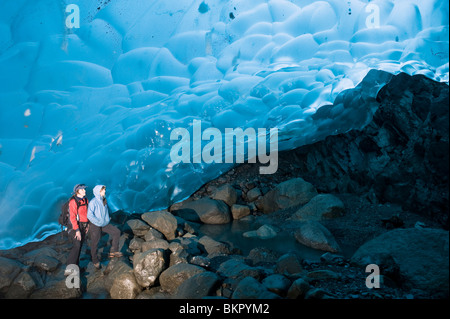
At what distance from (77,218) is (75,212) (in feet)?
0.36

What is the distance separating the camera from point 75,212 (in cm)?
395

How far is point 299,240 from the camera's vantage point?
5215mm

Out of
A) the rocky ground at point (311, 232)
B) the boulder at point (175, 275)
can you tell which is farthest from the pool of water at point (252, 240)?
the boulder at point (175, 275)

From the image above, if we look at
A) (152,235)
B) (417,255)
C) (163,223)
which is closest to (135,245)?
(152,235)

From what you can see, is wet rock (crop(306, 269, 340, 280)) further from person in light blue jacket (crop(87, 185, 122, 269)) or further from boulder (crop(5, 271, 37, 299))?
boulder (crop(5, 271, 37, 299))

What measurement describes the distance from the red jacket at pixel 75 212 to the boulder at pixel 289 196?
3.83 metres

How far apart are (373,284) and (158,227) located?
342 cm

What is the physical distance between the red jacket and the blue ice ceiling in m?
1.31

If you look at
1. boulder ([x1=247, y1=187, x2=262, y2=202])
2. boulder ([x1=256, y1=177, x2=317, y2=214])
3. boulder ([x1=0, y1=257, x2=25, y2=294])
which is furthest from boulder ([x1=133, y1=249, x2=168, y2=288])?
boulder ([x1=247, y1=187, x2=262, y2=202])

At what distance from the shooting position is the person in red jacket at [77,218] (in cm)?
395

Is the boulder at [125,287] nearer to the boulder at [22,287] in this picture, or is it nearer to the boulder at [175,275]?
the boulder at [175,275]

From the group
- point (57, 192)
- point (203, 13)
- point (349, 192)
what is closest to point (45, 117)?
point (57, 192)

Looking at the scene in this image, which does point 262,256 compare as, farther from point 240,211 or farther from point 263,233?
point 240,211
